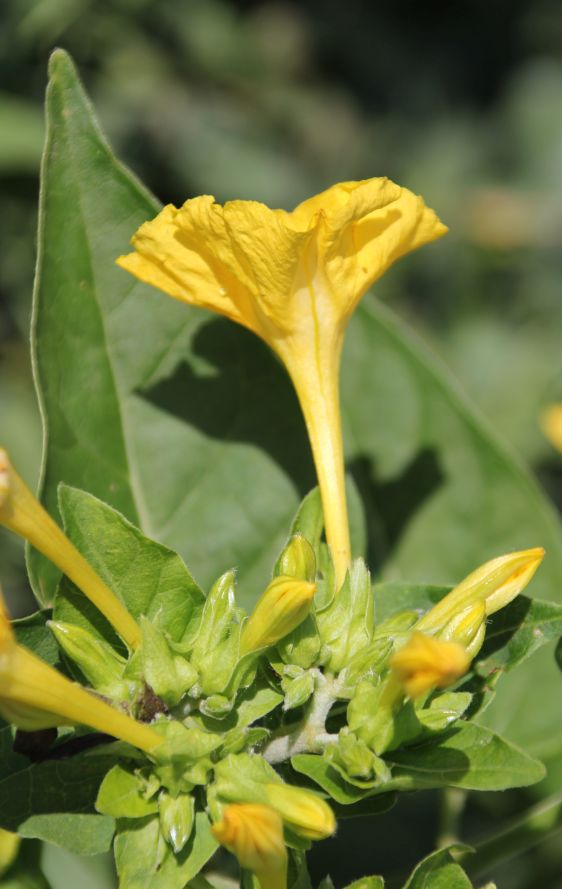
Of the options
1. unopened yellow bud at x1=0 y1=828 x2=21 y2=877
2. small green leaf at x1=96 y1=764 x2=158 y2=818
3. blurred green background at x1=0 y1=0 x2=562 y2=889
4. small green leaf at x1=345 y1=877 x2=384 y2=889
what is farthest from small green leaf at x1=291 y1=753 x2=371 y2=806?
blurred green background at x1=0 y1=0 x2=562 y2=889

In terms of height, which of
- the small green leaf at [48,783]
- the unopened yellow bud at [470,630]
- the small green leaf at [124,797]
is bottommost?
the small green leaf at [48,783]

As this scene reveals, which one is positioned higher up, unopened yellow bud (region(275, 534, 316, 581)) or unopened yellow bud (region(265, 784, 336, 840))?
unopened yellow bud (region(275, 534, 316, 581))

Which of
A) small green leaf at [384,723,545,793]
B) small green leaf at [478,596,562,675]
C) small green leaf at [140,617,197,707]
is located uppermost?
small green leaf at [478,596,562,675]

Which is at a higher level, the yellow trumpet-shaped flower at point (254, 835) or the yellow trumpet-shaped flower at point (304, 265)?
the yellow trumpet-shaped flower at point (304, 265)

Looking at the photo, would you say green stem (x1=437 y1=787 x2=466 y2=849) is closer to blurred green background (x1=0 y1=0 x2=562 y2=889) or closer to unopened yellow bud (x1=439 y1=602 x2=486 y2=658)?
blurred green background (x1=0 y1=0 x2=562 y2=889)

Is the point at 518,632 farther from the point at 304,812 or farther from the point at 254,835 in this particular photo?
the point at 254,835

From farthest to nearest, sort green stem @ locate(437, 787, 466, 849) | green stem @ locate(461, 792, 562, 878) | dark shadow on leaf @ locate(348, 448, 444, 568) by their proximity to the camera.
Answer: dark shadow on leaf @ locate(348, 448, 444, 568) < green stem @ locate(437, 787, 466, 849) < green stem @ locate(461, 792, 562, 878)

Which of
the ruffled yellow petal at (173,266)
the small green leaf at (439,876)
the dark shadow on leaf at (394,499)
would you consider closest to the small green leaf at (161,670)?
the small green leaf at (439,876)

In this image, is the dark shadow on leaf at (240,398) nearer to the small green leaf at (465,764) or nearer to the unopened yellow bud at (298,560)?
the unopened yellow bud at (298,560)
